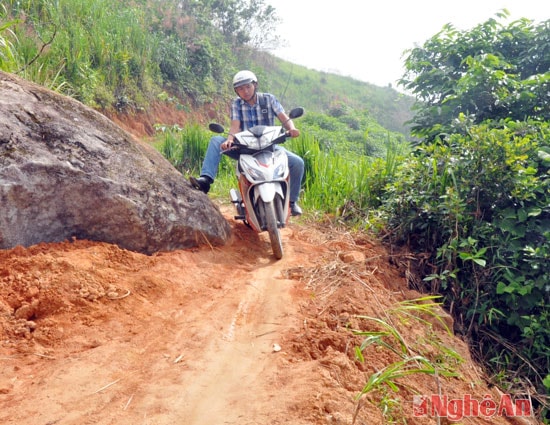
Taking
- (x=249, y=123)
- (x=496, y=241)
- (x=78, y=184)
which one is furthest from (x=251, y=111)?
(x=496, y=241)

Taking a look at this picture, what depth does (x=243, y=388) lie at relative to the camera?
5.65 ft

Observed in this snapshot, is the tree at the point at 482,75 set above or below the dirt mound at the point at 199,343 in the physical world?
above

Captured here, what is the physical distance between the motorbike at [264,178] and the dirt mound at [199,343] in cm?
62

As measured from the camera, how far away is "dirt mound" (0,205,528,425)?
1.58 m

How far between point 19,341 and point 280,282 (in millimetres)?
1557

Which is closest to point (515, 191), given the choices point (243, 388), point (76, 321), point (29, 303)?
point (243, 388)

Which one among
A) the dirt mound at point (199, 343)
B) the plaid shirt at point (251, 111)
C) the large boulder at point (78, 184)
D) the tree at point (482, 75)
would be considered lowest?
the dirt mound at point (199, 343)

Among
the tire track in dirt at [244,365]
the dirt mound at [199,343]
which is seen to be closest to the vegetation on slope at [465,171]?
the dirt mound at [199,343]

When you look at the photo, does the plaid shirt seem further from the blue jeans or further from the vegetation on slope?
the vegetation on slope

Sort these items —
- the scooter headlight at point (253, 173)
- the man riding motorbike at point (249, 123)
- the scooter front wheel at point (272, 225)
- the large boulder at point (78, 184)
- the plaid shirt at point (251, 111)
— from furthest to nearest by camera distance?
the plaid shirt at point (251, 111) → the man riding motorbike at point (249, 123) → the scooter headlight at point (253, 173) → the scooter front wheel at point (272, 225) → the large boulder at point (78, 184)

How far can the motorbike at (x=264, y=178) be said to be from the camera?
142 inches

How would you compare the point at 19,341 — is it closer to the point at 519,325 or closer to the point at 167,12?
the point at 519,325

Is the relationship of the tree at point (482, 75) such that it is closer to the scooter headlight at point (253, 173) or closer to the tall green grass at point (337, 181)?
the tall green grass at point (337, 181)

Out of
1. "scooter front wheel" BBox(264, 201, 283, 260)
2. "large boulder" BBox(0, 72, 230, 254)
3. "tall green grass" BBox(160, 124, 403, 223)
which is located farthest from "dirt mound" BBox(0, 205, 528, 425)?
"tall green grass" BBox(160, 124, 403, 223)
